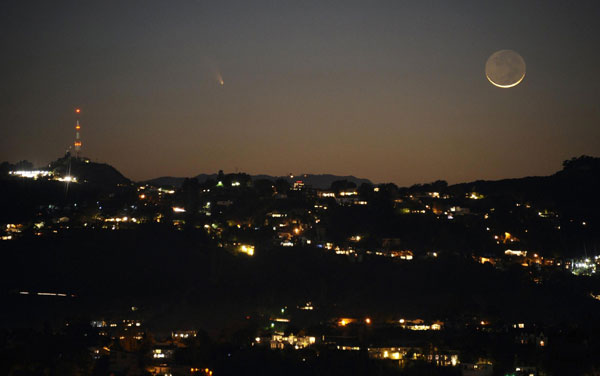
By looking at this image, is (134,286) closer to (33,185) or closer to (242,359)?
(242,359)

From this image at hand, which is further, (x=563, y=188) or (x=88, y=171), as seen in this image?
(x=88, y=171)

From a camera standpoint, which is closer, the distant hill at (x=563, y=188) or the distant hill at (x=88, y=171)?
the distant hill at (x=563, y=188)

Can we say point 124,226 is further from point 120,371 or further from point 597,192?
point 597,192

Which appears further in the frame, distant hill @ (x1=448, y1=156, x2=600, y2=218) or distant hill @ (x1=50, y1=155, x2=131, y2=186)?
distant hill @ (x1=50, y1=155, x2=131, y2=186)

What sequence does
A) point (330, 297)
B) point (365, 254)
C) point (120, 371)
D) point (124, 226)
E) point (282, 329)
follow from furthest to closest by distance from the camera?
point (124, 226) < point (365, 254) < point (330, 297) < point (282, 329) < point (120, 371)

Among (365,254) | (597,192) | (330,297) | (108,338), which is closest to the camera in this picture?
(108,338)

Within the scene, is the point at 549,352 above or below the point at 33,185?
below

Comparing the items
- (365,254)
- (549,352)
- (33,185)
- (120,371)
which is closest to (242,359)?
(120,371)

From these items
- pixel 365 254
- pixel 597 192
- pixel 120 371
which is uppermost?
pixel 597 192

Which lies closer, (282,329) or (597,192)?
(282,329)
